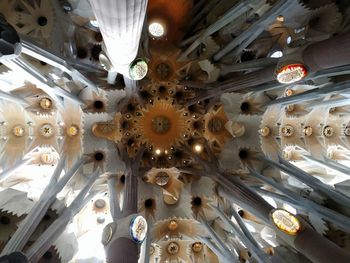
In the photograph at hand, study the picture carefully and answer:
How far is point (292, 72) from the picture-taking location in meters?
8.09

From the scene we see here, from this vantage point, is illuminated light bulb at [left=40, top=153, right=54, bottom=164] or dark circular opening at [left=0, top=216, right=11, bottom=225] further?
illuminated light bulb at [left=40, top=153, right=54, bottom=164]

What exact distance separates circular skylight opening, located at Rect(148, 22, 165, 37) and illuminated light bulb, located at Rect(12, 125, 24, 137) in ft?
16.9

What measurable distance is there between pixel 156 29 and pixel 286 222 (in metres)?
7.50

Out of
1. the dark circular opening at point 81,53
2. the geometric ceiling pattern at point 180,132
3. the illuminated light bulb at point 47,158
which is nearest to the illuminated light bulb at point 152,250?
the geometric ceiling pattern at point 180,132

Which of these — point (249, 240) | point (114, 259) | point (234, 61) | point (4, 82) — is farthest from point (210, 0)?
point (114, 259)

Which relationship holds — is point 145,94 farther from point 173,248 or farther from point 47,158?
point 173,248

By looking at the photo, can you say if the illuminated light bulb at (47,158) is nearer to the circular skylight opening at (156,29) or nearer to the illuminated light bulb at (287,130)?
the circular skylight opening at (156,29)

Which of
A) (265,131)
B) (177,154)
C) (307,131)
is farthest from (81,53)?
(307,131)

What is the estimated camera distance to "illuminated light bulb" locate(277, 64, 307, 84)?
7863 millimetres

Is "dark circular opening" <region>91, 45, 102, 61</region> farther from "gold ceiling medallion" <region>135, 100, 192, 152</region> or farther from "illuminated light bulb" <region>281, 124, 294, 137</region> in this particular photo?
"illuminated light bulb" <region>281, 124, 294, 137</region>

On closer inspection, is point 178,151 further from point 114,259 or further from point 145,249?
point 114,259

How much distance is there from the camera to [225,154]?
487 inches

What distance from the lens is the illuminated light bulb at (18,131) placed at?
11.9 meters

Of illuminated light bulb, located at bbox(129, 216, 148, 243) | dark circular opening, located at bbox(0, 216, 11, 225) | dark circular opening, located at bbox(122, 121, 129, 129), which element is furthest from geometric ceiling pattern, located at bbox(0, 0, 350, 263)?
illuminated light bulb, located at bbox(129, 216, 148, 243)
